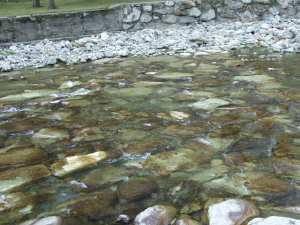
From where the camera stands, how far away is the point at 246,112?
15.8ft

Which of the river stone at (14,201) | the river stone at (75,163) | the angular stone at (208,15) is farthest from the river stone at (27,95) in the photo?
the angular stone at (208,15)

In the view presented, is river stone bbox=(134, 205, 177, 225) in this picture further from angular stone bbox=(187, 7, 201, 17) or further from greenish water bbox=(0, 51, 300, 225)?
angular stone bbox=(187, 7, 201, 17)

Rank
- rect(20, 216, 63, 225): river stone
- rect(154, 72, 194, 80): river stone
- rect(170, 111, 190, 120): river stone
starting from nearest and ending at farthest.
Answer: rect(20, 216, 63, 225): river stone < rect(170, 111, 190, 120): river stone < rect(154, 72, 194, 80): river stone

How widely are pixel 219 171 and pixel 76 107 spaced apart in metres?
2.30

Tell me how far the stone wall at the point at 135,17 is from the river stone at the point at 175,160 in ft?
24.4

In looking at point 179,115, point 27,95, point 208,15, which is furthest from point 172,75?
point 208,15

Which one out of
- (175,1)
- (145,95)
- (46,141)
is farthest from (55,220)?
(175,1)

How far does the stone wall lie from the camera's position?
34.3 ft

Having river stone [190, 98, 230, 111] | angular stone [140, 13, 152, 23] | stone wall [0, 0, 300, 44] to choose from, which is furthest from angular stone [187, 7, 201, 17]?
river stone [190, 98, 230, 111]

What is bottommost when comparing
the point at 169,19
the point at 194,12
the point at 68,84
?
the point at 68,84

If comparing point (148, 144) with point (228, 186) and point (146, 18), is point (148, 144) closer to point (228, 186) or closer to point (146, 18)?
point (228, 186)

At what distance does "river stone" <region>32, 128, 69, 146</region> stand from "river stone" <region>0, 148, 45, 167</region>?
0.20 metres

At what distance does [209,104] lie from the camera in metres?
5.14

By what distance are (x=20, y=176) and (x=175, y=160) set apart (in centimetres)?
110
